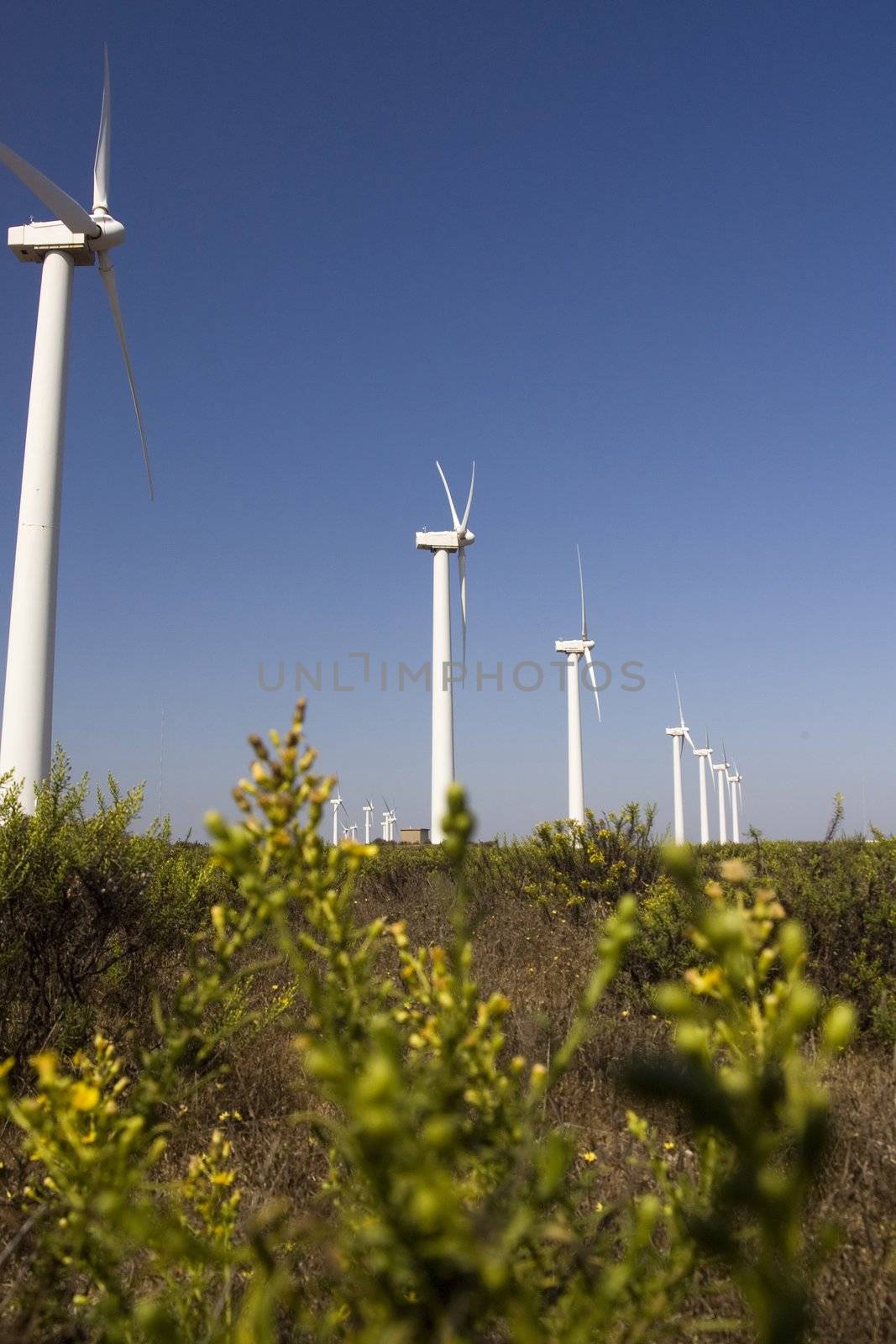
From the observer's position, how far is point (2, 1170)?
3348 millimetres

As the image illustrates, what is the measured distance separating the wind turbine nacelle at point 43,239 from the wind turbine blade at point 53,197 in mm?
105

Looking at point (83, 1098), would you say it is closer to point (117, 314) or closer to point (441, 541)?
point (117, 314)

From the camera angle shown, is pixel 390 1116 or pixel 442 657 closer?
pixel 390 1116

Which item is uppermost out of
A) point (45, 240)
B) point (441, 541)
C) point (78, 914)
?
point (441, 541)

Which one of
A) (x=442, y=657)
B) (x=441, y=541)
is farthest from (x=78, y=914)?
(x=441, y=541)

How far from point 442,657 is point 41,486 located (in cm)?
1590

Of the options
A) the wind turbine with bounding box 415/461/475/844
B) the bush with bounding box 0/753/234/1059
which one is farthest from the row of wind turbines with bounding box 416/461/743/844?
the bush with bounding box 0/753/234/1059

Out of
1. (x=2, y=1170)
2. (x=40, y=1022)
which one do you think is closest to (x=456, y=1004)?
(x=2, y=1170)

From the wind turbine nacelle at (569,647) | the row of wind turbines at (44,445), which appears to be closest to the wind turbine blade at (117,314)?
the row of wind turbines at (44,445)

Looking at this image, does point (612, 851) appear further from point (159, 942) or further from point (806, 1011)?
point (806, 1011)

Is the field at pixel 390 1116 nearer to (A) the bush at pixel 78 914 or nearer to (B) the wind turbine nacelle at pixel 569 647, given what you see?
(A) the bush at pixel 78 914

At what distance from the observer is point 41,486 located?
10547 mm

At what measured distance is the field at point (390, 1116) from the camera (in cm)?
84

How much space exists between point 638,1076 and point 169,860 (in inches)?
239
